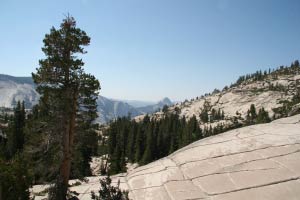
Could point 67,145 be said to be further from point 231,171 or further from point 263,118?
point 263,118

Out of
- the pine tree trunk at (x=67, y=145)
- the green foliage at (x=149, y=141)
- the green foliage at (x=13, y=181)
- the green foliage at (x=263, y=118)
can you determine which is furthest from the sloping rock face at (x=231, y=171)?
the green foliage at (x=263, y=118)

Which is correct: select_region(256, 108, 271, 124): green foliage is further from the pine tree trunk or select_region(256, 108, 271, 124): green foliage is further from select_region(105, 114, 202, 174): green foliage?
the pine tree trunk

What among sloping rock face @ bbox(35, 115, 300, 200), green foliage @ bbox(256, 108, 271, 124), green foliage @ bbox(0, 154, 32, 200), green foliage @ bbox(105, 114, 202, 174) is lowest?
green foliage @ bbox(105, 114, 202, 174)

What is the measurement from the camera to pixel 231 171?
14.4 meters

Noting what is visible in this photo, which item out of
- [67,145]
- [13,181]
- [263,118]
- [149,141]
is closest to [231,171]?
[67,145]

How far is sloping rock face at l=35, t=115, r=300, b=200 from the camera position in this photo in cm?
1259

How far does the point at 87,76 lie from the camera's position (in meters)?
19.6

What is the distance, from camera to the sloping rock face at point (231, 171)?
12586mm

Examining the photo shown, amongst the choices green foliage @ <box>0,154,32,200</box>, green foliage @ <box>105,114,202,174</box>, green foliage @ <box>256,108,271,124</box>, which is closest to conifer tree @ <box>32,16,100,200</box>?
green foliage @ <box>0,154,32,200</box>

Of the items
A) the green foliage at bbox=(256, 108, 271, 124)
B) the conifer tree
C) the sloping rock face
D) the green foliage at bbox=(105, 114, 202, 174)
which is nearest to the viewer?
the sloping rock face

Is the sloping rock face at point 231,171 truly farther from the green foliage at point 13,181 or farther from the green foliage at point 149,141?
the green foliage at point 149,141

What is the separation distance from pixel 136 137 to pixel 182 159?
82995 millimetres

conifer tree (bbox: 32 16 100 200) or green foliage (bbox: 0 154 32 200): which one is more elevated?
conifer tree (bbox: 32 16 100 200)

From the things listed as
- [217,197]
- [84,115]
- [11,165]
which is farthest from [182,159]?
[11,165]
